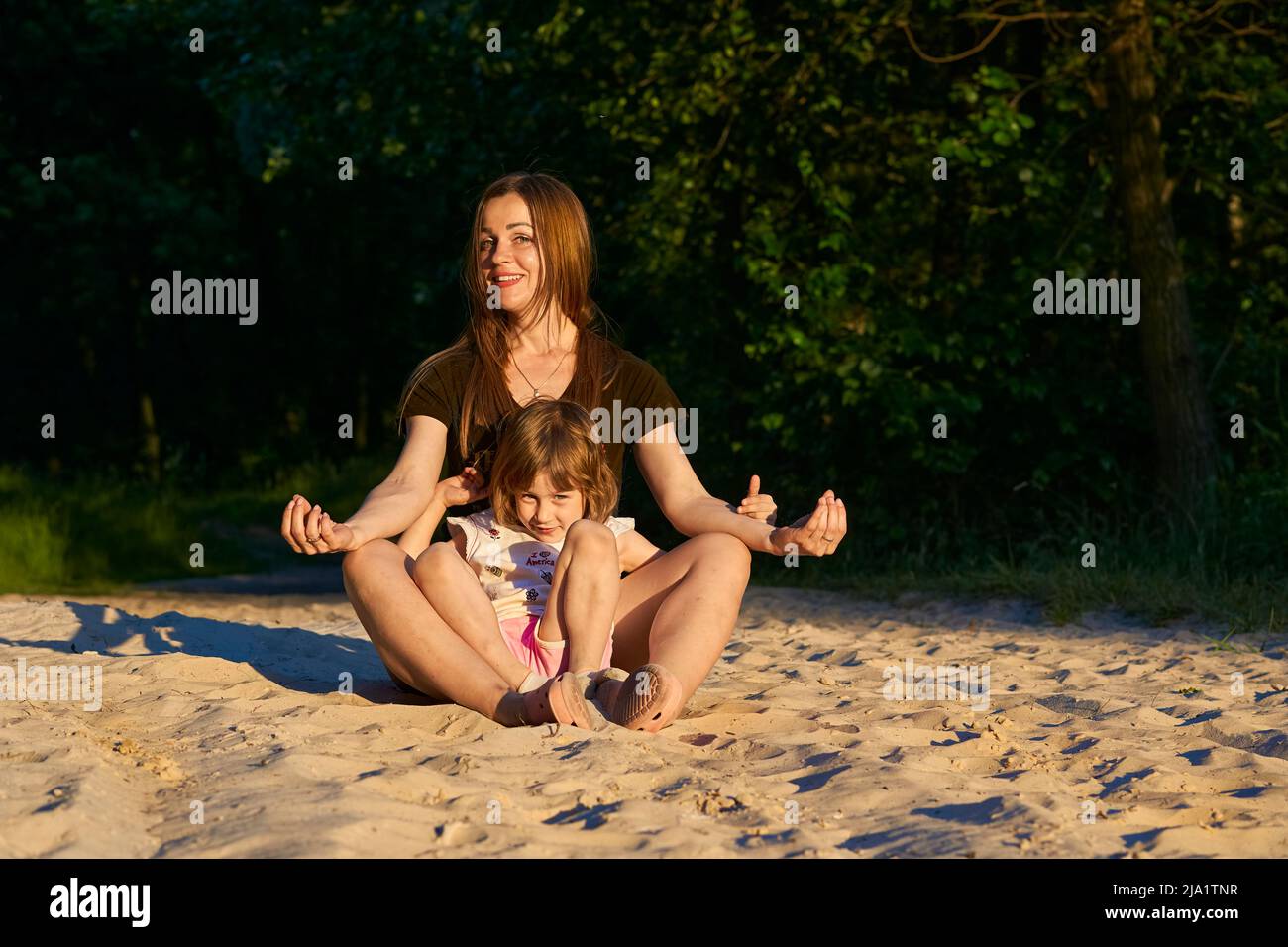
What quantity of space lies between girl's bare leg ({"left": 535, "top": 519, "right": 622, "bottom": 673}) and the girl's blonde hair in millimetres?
165

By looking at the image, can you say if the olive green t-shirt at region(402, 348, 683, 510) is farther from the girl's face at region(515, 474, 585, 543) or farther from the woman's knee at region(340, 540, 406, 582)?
the woman's knee at region(340, 540, 406, 582)

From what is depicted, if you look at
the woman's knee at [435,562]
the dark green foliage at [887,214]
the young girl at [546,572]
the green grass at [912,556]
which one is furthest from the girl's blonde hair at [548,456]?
the dark green foliage at [887,214]

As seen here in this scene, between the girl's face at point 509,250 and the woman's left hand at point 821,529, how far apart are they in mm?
1128

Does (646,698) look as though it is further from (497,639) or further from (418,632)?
(418,632)

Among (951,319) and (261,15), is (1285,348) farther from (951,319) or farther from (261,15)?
(261,15)

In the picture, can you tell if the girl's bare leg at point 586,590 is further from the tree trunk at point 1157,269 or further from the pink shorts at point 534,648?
the tree trunk at point 1157,269

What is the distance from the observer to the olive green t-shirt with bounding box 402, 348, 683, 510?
4.62 m

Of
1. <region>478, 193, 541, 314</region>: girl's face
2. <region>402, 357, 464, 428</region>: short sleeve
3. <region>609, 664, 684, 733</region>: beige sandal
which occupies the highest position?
<region>478, 193, 541, 314</region>: girl's face

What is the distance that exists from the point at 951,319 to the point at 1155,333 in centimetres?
132

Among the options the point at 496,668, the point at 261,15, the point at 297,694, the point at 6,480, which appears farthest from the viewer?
the point at 6,480

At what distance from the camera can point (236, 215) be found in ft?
76.4

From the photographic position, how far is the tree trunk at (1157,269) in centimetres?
963

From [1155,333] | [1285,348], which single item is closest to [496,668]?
[1155,333]

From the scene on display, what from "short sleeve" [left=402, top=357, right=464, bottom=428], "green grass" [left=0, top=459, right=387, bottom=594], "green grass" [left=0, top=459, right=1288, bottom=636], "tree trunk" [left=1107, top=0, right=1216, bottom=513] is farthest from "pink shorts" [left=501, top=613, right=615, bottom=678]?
"green grass" [left=0, top=459, right=387, bottom=594]
